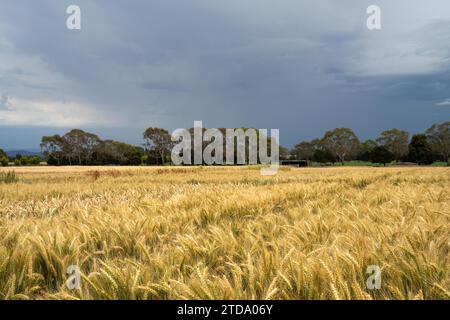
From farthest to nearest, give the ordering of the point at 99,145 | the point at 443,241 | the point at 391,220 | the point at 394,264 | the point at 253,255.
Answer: the point at 99,145
the point at 391,220
the point at 443,241
the point at 253,255
the point at 394,264

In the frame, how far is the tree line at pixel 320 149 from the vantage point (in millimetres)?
66625

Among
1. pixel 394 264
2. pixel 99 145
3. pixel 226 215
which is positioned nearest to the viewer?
pixel 394 264

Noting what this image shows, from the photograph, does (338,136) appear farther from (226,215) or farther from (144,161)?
(226,215)

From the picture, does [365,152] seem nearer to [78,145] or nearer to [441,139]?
[441,139]

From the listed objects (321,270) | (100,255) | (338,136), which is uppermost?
(338,136)

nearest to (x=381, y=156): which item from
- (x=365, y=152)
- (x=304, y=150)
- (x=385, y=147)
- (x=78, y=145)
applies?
(x=385, y=147)

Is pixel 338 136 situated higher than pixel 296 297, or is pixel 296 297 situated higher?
pixel 338 136

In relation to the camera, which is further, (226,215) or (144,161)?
(144,161)

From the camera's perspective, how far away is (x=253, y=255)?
247 centimetres

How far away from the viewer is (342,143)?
3241 inches

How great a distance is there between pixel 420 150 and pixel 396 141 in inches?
386

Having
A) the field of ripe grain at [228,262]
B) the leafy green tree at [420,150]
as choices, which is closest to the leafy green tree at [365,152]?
the leafy green tree at [420,150]
